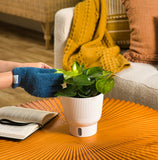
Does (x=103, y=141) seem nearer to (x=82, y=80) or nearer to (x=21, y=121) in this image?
(x=82, y=80)

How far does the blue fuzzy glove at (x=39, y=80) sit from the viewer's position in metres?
1.05

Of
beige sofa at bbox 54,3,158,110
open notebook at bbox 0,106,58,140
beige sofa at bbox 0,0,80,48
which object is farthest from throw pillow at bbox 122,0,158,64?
beige sofa at bbox 0,0,80,48

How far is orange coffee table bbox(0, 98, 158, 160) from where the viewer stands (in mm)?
919

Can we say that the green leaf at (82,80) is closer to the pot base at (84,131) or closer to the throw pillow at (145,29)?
the pot base at (84,131)

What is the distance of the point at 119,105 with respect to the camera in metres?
1.25

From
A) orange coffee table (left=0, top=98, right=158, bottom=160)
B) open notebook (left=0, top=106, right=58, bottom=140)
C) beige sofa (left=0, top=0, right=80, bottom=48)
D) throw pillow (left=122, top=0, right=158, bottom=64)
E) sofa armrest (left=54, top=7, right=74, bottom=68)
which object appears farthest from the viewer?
beige sofa (left=0, top=0, right=80, bottom=48)

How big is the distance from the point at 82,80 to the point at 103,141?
21 centimetres

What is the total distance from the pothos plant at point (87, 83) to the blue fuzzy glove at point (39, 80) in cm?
Answer: 5

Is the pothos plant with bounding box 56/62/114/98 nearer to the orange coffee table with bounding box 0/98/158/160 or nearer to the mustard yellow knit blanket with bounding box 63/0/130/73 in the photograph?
the orange coffee table with bounding box 0/98/158/160

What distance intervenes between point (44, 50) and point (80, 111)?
2.41 meters

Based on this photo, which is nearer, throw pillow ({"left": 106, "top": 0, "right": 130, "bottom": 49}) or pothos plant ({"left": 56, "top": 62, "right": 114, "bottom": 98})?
pothos plant ({"left": 56, "top": 62, "right": 114, "bottom": 98})

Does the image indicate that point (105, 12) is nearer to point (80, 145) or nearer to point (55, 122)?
point (55, 122)

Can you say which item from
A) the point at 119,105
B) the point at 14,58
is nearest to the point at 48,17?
the point at 14,58

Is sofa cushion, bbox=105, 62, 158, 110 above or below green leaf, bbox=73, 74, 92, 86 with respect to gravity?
below
